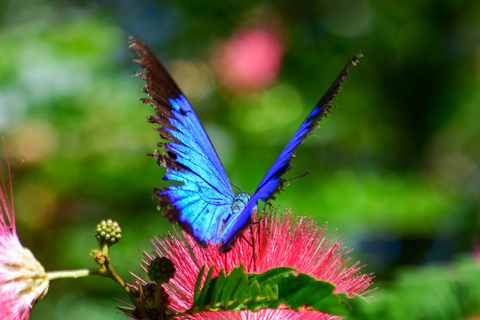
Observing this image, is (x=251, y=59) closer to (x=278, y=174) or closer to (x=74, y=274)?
(x=278, y=174)

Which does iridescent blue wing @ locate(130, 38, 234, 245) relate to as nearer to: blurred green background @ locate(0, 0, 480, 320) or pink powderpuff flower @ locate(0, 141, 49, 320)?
pink powderpuff flower @ locate(0, 141, 49, 320)

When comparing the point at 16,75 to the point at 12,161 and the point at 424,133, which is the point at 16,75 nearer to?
the point at 12,161

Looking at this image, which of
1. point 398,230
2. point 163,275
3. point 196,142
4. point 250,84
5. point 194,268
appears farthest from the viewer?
point 250,84

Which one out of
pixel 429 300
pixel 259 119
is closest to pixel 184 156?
pixel 429 300

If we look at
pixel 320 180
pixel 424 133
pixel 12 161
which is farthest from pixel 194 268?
pixel 424 133

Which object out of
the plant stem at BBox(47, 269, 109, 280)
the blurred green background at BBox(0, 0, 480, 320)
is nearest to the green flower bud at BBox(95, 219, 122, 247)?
the plant stem at BBox(47, 269, 109, 280)

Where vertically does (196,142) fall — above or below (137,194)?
below

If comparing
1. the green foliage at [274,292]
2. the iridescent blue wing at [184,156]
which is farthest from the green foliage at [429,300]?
the iridescent blue wing at [184,156]
